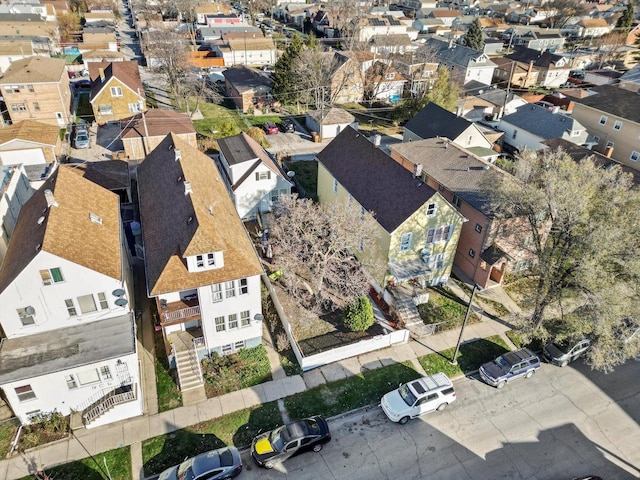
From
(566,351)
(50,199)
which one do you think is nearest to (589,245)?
(566,351)

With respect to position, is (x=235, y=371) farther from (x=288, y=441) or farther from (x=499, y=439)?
(x=499, y=439)

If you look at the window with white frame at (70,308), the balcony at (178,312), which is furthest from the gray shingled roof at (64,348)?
the balcony at (178,312)

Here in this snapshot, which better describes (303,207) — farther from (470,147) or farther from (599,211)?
(470,147)

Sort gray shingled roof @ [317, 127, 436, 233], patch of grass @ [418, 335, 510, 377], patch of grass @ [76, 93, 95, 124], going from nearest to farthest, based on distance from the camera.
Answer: patch of grass @ [418, 335, 510, 377] → gray shingled roof @ [317, 127, 436, 233] → patch of grass @ [76, 93, 95, 124]

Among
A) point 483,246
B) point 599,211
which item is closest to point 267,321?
point 483,246

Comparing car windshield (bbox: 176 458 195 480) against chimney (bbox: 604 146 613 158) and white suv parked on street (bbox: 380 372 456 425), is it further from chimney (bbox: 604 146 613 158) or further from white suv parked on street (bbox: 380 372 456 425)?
chimney (bbox: 604 146 613 158)

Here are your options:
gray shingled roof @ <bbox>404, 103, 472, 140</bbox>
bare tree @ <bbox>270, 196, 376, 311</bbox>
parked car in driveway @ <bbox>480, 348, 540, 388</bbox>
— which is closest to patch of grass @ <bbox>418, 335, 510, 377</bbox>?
parked car in driveway @ <bbox>480, 348, 540, 388</bbox>

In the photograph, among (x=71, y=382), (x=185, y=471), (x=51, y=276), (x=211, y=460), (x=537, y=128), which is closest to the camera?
(x=185, y=471)
